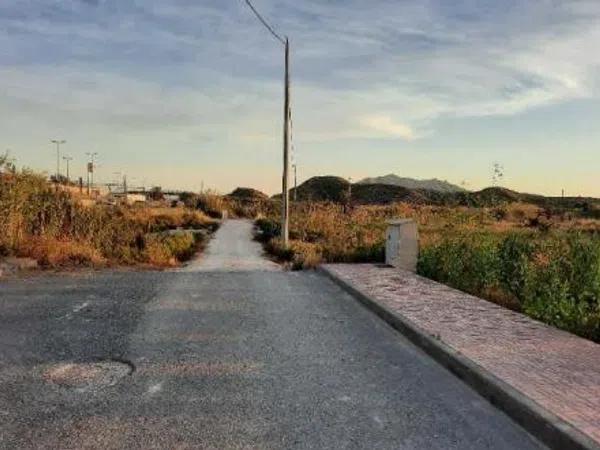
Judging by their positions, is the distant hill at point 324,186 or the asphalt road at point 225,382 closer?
the asphalt road at point 225,382

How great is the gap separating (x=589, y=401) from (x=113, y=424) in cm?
349

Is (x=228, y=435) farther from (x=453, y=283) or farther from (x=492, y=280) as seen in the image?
(x=453, y=283)

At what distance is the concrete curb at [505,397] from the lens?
505cm

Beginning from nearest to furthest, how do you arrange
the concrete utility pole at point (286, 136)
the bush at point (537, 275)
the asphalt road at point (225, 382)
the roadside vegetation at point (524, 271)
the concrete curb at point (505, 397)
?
the concrete curb at point (505, 397) → the asphalt road at point (225, 382) → the bush at point (537, 275) → the roadside vegetation at point (524, 271) → the concrete utility pole at point (286, 136)

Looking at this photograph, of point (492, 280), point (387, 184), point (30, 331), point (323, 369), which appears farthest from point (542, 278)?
point (387, 184)

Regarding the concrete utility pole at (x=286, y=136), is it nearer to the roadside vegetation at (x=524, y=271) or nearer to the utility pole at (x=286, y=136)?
the utility pole at (x=286, y=136)

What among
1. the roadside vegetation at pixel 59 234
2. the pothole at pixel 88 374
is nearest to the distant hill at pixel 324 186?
the roadside vegetation at pixel 59 234

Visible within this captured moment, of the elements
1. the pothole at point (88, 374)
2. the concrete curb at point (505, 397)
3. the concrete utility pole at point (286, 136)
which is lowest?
the pothole at point (88, 374)

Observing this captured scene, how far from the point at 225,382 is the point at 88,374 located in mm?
1319

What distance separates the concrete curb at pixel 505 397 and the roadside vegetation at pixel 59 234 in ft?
36.4

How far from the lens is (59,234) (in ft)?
66.8

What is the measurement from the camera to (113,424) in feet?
18.2

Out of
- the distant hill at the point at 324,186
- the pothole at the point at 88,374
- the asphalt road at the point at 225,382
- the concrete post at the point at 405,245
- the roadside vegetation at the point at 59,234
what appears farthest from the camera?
the distant hill at the point at 324,186

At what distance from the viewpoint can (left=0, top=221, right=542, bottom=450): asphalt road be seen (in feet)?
17.6
